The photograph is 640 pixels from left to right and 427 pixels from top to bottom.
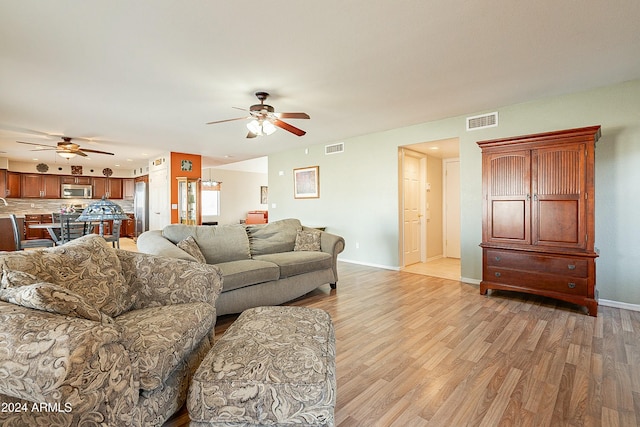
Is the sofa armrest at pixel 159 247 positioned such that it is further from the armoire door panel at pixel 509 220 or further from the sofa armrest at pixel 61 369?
the armoire door panel at pixel 509 220

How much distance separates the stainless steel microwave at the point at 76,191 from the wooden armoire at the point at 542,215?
1179 cm

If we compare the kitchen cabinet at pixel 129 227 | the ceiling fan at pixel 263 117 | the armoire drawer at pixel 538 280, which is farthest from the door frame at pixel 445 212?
the kitchen cabinet at pixel 129 227

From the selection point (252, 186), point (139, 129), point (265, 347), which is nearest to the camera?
point (265, 347)

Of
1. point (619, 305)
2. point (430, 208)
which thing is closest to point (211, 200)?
point (430, 208)

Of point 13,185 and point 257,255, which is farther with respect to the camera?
point 13,185

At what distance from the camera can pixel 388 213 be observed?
5234 millimetres

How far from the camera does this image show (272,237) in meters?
3.94

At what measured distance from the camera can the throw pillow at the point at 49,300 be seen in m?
1.08

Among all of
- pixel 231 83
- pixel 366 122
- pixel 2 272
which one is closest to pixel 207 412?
pixel 2 272

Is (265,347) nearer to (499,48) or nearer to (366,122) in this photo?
(499,48)

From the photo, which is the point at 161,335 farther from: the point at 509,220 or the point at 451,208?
the point at 451,208

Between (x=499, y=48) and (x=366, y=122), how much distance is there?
7.63 feet

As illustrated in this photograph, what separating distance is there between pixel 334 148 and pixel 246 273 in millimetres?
3800

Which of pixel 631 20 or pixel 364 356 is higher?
pixel 631 20
